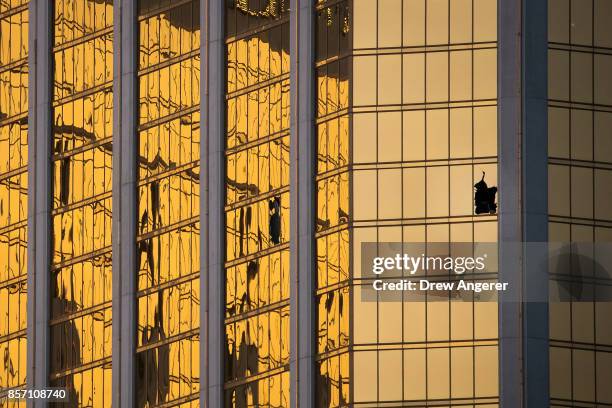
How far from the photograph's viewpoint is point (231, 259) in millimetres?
103188

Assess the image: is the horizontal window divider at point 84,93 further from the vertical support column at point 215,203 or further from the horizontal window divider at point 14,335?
the horizontal window divider at point 14,335

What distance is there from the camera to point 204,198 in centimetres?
10381

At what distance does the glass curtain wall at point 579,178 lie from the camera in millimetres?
100375

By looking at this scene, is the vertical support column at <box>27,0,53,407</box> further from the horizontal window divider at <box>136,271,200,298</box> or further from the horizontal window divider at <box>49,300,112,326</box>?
the horizontal window divider at <box>136,271,200,298</box>

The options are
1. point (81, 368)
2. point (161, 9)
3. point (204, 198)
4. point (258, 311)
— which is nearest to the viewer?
point (258, 311)

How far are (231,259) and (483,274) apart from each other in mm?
10294

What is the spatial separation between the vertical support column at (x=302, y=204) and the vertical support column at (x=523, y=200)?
7.52m

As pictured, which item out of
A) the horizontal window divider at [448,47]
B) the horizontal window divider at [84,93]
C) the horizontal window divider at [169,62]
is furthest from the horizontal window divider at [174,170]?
the horizontal window divider at [448,47]

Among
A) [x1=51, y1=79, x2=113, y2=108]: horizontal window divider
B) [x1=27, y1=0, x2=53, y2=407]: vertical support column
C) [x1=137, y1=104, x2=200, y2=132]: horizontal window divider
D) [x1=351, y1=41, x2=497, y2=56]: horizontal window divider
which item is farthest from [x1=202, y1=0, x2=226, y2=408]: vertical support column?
[x1=351, y1=41, x2=497, y2=56]: horizontal window divider

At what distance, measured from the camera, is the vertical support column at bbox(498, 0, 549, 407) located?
100312 mm

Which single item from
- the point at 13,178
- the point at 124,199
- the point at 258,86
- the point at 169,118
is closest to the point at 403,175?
the point at 258,86

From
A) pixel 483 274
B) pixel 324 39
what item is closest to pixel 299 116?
pixel 324 39

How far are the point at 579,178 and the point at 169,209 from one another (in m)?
16.6

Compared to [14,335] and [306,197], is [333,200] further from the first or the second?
[14,335]
